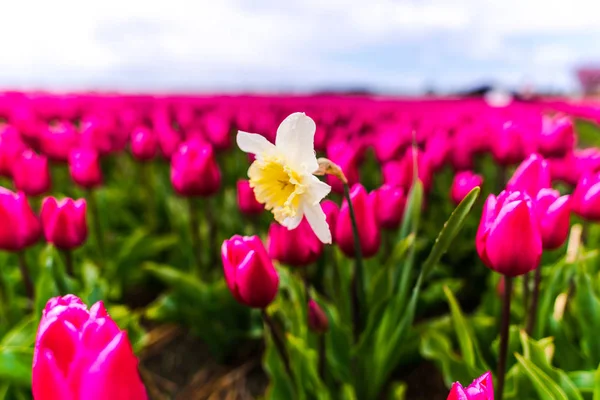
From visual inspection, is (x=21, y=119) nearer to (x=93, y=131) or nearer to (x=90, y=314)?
(x=93, y=131)

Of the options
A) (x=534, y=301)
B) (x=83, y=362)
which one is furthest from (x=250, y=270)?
(x=534, y=301)

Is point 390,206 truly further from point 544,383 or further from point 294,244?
point 544,383

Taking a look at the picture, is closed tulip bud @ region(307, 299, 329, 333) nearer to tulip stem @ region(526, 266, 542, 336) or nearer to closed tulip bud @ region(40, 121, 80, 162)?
tulip stem @ region(526, 266, 542, 336)

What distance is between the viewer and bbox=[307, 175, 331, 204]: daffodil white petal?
0.91 meters

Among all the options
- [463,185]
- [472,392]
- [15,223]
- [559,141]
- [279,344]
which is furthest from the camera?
[559,141]

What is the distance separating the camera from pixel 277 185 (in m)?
1.08

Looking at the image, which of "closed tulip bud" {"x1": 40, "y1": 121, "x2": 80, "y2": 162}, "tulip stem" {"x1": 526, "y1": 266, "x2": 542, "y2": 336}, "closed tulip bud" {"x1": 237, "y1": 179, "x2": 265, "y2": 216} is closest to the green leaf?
"tulip stem" {"x1": 526, "y1": 266, "x2": 542, "y2": 336}

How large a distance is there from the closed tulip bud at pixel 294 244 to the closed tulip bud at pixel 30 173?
1.10m

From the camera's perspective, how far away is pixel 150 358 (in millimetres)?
2207

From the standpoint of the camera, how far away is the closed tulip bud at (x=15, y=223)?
4.59ft

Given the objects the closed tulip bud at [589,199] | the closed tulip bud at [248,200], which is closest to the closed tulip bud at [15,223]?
the closed tulip bud at [248,200]

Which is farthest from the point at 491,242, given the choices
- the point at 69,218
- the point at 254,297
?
the point at 69,218

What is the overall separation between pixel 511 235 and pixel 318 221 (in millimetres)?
342

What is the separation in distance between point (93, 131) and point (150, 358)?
43.0 inches
